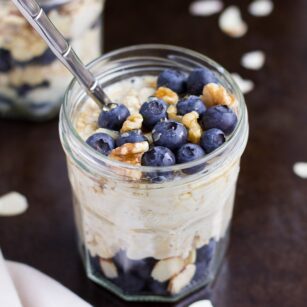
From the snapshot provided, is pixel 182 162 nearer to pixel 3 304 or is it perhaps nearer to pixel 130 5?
pixel 3 304

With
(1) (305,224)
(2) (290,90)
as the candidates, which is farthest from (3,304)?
(2) (290,90)

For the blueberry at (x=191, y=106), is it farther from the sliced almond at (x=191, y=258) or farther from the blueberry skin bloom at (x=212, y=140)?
the sliced almond at (x=191, y=258)

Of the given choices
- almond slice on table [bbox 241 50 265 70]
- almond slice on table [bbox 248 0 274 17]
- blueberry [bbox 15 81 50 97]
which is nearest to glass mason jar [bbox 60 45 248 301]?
blueberry [bbox 15 81 50 97]

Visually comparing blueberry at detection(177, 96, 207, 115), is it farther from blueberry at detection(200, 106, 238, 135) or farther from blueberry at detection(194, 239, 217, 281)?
blueberry at detection(194, 239, 217, 281)

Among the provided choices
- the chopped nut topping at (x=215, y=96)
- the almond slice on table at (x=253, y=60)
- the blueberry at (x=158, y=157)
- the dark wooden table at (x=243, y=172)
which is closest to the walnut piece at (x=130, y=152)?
the blueberry at (x=158, y=157)

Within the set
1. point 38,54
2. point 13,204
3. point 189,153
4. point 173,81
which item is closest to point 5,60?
point 38,54
